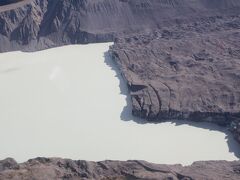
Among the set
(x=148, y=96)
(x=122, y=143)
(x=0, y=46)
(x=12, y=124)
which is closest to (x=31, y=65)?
(x=0, y=46)

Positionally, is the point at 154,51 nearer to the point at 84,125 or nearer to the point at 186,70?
the point at 186,70

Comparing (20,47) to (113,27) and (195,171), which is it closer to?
(113,27)

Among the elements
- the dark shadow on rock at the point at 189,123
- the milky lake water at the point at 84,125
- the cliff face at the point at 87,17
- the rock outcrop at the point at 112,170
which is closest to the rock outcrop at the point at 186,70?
the dark shadow on rock at the point at 189,123

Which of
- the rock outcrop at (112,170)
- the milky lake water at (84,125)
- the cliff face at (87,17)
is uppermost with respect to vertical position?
the cliff face at (87,17)

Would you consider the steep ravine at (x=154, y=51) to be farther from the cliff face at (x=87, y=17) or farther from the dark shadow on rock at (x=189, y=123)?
the dark shadow on rock at (x=189, y=123)

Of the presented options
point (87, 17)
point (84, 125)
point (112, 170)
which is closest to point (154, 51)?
point (87, 17)
